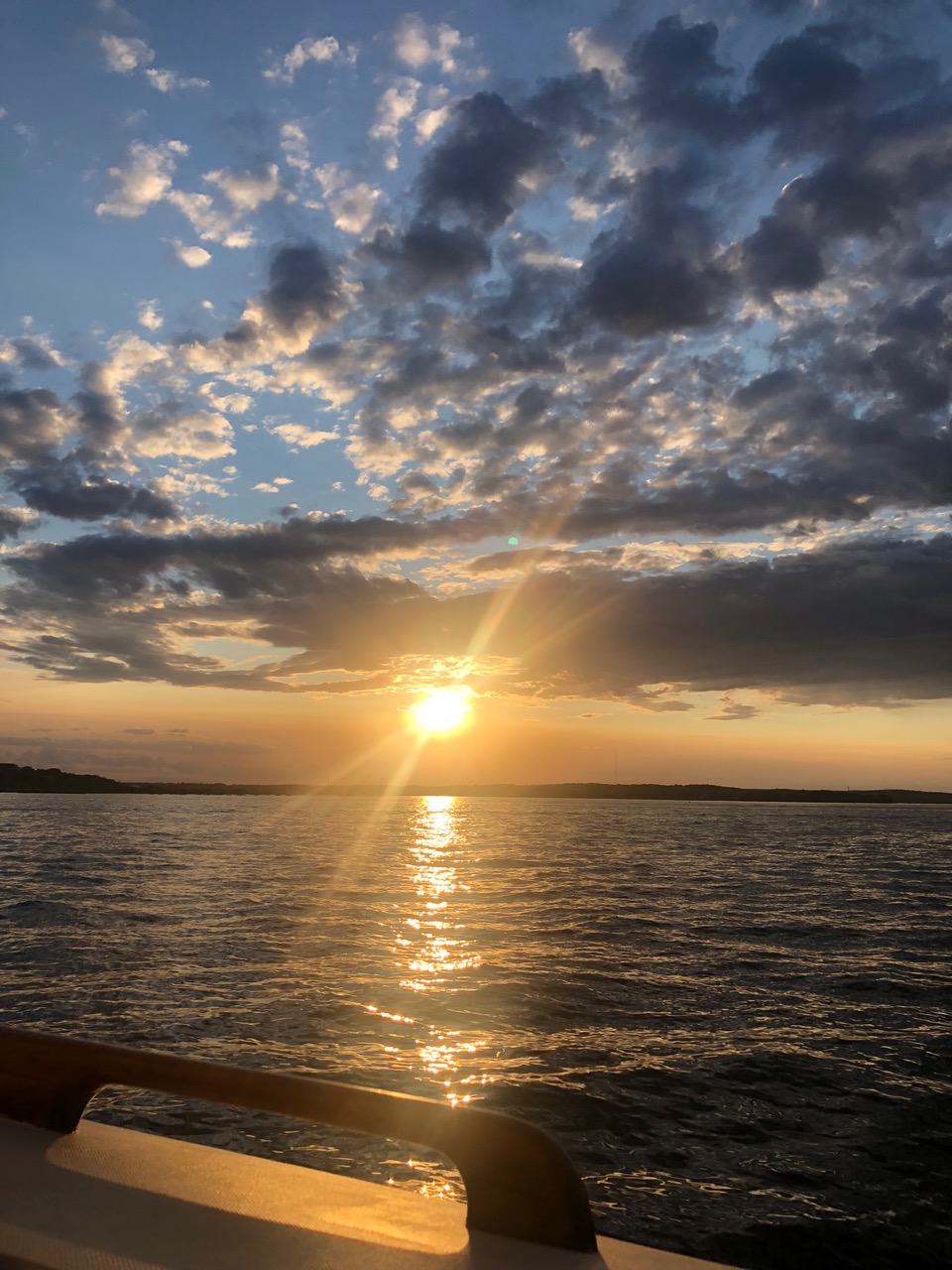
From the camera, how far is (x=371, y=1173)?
307 inches

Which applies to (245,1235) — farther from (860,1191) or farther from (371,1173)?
(860,1191)

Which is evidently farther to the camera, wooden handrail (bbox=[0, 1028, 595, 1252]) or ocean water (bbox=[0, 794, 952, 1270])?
ocean water (bbox=[0, 794, 952, 1270])

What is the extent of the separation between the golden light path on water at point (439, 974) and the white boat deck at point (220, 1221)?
2168 millimetres

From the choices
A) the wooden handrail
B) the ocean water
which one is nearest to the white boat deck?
the wooden handrail

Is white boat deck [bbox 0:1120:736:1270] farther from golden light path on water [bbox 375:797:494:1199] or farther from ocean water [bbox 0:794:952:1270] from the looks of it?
ocean water [bbox 0:794:952:1270]

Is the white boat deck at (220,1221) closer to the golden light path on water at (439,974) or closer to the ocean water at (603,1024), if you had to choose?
the golden light path on water at (439,974)

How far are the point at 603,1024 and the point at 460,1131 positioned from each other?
1025 cm

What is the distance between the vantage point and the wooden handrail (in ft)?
11.3

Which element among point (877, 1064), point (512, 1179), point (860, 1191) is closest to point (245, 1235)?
point (512, 1179)

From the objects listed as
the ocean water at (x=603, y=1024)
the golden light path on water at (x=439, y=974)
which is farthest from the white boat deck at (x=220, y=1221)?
the ocean water at (x=603, y=1024)

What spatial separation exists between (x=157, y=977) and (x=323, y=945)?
4.69 meters

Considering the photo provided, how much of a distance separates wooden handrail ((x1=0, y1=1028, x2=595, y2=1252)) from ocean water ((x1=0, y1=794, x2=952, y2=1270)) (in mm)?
4225

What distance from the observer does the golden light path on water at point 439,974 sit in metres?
10.3

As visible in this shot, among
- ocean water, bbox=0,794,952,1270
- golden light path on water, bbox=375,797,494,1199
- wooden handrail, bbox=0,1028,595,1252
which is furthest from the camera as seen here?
golden light path on water, bbox=375,797,494,1199
